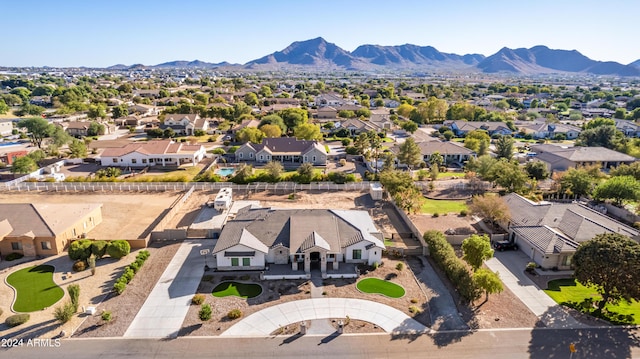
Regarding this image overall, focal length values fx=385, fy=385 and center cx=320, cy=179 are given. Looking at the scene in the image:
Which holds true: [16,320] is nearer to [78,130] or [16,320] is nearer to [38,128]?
[38,128]

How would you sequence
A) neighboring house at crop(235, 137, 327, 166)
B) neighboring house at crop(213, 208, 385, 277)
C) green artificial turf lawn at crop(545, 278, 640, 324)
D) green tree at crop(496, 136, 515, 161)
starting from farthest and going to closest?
neighboring house at crop(235, 137, 327, 166) → green tree at crop(496, 136, 515, 161) → neighboring house at crop(213, 208, 385, 277) → green artificial turf lawn at crop(545, 278, 640, 324)

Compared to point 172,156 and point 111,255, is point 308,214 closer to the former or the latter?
point 111,255

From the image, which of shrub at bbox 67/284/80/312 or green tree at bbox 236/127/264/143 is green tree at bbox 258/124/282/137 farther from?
shrub at bbox 67/284/80/312

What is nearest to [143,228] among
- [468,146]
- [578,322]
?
[578,322]

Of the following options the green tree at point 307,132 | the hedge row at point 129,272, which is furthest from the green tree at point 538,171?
the hedge row at point 129,272

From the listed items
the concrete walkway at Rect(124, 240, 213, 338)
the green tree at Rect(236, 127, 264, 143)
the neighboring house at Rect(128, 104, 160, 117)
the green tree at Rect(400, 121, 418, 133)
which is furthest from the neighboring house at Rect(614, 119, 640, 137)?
the neighboring house at Rect(128, 104, 160, 117)

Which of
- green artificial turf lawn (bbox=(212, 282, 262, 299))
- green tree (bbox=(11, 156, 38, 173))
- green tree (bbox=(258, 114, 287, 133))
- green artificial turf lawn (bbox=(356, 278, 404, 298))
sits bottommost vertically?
green artificial turf lawn (bbox=(356, 278, 404, 298))

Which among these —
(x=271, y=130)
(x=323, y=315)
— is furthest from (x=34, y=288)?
(x=271, y=130)
